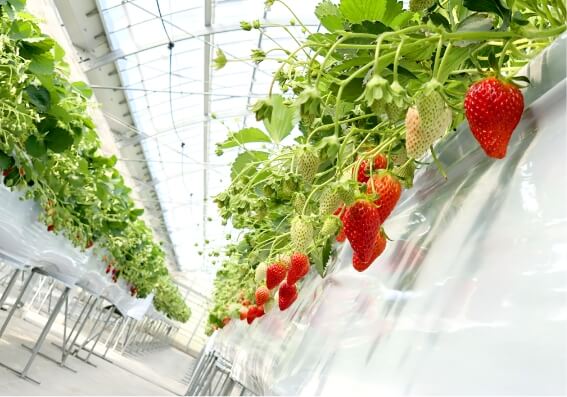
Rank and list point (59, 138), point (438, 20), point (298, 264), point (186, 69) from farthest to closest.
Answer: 1. point (186, 69)
2. point (59, 138)
3. point (298, 264)
4. point (438, 20)

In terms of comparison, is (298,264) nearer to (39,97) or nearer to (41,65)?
(41,65)

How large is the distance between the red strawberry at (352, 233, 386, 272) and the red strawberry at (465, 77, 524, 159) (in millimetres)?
272

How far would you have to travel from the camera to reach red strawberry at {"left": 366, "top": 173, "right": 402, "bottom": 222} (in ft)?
2.56

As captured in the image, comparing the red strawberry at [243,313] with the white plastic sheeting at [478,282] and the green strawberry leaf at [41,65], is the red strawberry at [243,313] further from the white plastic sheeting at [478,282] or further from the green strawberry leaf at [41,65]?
the white plastic sheeting at [478,282]

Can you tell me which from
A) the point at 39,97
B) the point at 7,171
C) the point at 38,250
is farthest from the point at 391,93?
the point at 38,250

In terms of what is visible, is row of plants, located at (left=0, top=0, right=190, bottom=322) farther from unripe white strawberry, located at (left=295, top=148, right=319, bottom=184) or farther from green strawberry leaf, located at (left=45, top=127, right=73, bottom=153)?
unripe white strawberry, located at (left=295, top=148, right=319, bottom=184)

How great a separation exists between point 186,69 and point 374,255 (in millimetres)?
11865

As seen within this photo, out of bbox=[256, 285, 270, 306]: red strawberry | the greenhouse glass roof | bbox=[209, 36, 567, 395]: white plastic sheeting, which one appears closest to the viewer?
bbox=[209, 36, 567, 395]: white plastic sheeting

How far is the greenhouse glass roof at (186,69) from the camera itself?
9.95 m

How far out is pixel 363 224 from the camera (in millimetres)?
721

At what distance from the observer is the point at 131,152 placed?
1574 centimetres

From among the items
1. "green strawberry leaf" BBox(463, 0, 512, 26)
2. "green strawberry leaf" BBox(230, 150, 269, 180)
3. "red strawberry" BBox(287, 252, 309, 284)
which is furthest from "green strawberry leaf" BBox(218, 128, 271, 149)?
"green strawberry leaf" BBox(463, 0, 512, 26)

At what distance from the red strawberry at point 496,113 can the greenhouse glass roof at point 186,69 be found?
600 centimetres

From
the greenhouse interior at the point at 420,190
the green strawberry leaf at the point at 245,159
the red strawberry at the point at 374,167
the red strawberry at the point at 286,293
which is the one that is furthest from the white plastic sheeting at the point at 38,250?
the red strawberry at the point at 374,167
